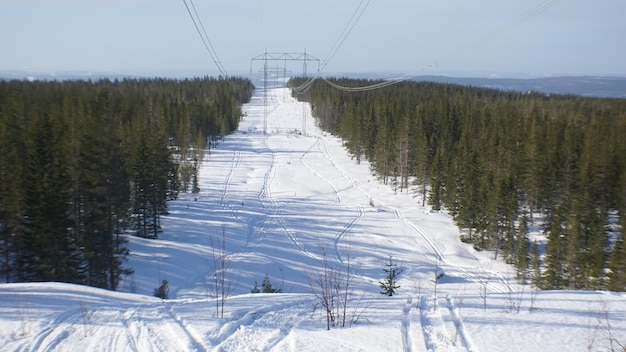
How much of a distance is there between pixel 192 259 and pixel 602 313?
74.7 feet

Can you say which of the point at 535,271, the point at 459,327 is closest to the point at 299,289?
the point at 459,327

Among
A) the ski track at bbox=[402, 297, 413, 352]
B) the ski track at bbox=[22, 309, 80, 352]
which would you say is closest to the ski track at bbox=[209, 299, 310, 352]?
the ski track at bbox=[402, 297, 413, 352]

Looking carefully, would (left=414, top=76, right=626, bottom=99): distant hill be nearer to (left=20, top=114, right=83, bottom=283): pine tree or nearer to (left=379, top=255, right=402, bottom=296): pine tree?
(left=379, top=255, right=402, bottom=296): pine tree

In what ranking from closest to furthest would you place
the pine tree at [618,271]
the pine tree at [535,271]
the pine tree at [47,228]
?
the pine tree at [47,228] → the pine tree at [618,271] → the pine tree at [535,271]

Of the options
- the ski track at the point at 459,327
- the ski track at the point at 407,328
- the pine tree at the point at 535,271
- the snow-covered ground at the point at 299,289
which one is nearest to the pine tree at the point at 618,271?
the pine tree at the point at 535,271

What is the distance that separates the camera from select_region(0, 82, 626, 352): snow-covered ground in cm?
600

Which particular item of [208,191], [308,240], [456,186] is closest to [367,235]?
[308,240]

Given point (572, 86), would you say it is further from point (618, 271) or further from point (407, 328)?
point (407, 328)

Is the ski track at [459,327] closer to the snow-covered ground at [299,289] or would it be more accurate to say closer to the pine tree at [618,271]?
the snow-covered ground at [299,289]

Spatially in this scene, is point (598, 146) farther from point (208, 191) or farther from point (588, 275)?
point (208, 191)

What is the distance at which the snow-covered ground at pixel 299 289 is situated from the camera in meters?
6.00

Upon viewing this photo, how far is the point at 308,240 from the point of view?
31.7 meters

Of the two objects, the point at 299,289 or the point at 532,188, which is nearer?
the point at 299,289

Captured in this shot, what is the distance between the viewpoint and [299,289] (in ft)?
67.4
